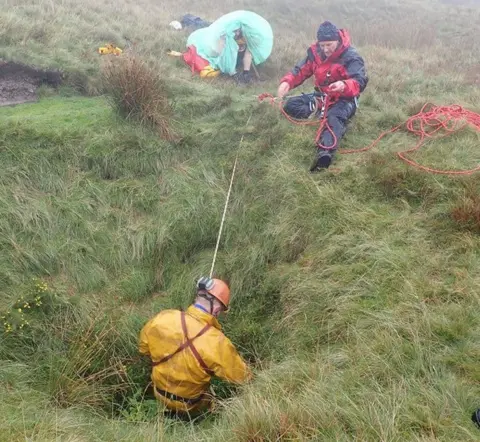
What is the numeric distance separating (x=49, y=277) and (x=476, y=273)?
3.78 meters

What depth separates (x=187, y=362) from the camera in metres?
3.43

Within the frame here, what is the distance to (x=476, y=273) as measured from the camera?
375 centimetres

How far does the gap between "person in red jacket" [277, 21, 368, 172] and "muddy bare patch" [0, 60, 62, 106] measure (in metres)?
3.53

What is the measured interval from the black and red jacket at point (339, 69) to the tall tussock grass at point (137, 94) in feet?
6.03

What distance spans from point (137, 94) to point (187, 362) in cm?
379

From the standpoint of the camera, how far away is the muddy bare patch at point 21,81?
671cm

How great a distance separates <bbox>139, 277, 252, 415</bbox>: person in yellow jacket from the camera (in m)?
3.44

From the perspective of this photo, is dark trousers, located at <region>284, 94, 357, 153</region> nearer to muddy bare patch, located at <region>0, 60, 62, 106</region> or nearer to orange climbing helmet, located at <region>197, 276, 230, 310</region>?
orange climbing helmet, located at <region>197, 276, 230, 310</region>

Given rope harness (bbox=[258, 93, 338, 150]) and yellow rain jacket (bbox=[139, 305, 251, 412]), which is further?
rope harness (bbox=[258, 93, 338, 150])

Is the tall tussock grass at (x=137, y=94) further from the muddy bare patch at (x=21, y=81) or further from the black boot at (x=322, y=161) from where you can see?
the black boot at (x=322, y=161)

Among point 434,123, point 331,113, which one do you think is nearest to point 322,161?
point 331,113

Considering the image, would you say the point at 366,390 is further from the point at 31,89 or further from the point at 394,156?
the point at 31,89

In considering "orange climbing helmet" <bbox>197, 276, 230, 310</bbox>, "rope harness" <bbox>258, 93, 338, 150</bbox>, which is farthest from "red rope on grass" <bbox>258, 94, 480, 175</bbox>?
"orange climbing helmet" <bbox>197, 276, 230, 310</bbox>

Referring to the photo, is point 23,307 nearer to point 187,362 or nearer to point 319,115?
point 187,362
